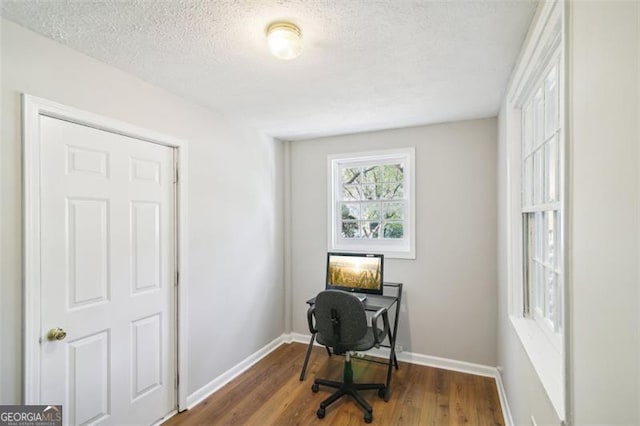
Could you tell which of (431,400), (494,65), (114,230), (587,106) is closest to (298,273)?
(431,400)

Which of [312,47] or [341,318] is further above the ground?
[312,47]

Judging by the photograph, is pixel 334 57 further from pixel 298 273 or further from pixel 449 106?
pixel 298 273

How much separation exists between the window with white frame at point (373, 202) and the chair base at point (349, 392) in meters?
1.26

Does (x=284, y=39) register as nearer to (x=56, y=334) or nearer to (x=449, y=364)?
(x=56, y=334)

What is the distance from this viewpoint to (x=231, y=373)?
281 centimetres

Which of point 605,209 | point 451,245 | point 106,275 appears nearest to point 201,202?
point 106,275

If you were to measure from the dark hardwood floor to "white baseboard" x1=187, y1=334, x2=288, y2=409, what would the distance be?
51 mm

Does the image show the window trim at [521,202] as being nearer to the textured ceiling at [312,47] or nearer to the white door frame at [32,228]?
the textured ceiling at [312,47]

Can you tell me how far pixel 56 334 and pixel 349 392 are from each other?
1.97 meters

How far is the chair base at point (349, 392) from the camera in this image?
7.28 feet

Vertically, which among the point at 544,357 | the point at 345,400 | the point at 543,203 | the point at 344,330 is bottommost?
the point at 345,400

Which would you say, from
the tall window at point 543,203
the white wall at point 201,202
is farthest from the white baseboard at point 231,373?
the tall window at point 543,203

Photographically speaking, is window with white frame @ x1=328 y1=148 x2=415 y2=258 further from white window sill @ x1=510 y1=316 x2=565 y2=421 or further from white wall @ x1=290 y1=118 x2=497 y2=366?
white window sill @ x1=510 y1=316 x2=565 y2=421

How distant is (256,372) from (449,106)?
298cm
